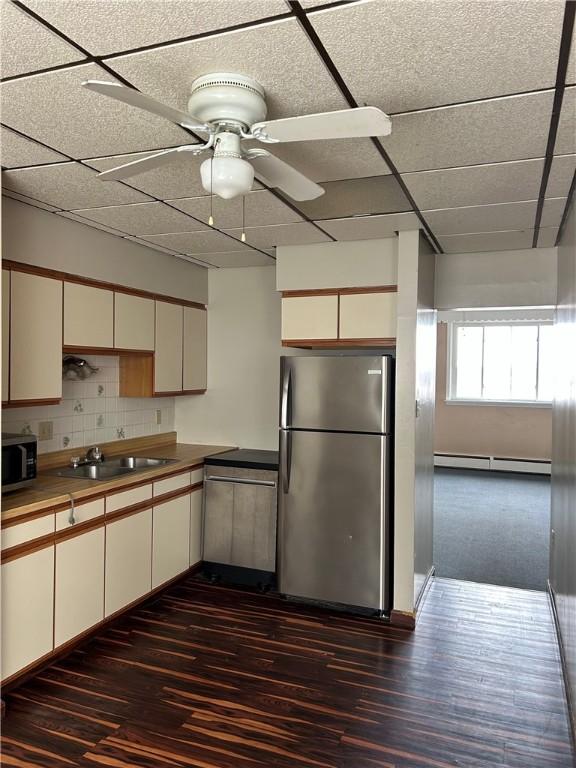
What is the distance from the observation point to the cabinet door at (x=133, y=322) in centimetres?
395

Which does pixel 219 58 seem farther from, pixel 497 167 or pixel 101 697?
pixel 101 697

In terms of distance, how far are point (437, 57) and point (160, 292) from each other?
306 centimetres

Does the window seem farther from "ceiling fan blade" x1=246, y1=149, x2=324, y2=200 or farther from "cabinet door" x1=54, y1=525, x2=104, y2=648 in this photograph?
"ceiling fan blade" x1=246, y1=149, x2=324, y2=200

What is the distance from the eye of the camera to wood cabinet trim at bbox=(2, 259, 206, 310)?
315cm

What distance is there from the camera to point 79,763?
2305 mm

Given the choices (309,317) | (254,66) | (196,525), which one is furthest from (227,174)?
(196,525)

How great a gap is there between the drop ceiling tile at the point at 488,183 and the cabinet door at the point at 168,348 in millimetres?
2168

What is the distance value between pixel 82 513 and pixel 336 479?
1552 millimetres

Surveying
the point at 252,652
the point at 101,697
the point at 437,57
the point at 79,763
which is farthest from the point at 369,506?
the point at 437,57

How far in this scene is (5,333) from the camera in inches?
119

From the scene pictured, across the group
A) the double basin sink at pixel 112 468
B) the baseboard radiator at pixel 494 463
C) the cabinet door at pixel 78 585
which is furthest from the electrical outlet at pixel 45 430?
the baseboard radiator at pixel 494 463

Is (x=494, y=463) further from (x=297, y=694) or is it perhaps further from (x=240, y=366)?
(x=297, y=694)

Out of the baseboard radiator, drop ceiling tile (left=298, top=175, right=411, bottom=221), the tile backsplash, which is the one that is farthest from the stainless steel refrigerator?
the baseboard radiator

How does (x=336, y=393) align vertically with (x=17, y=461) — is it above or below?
above
